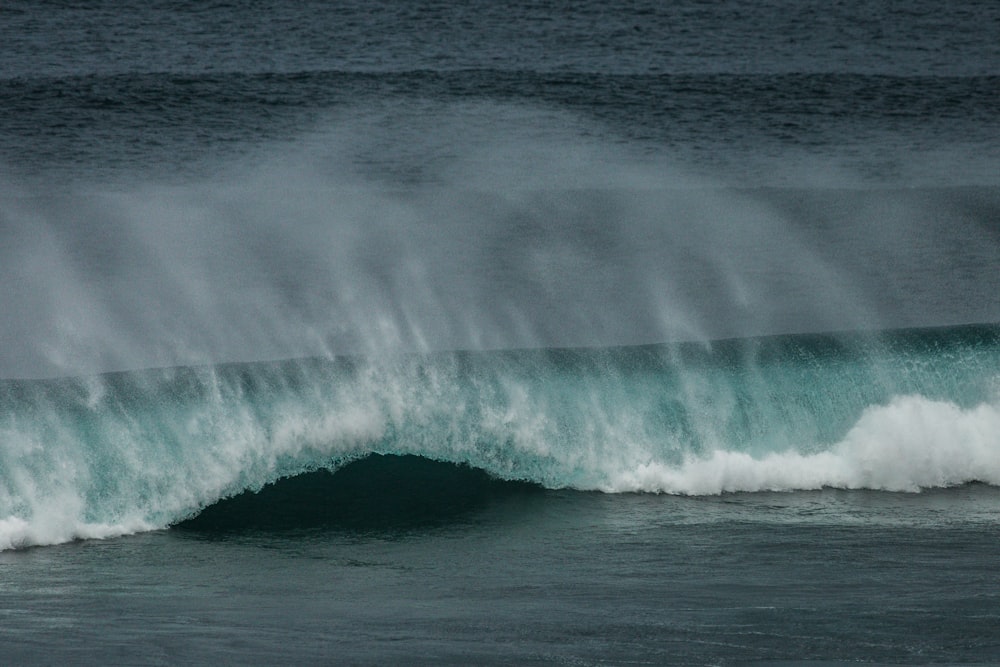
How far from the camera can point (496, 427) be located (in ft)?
47.4

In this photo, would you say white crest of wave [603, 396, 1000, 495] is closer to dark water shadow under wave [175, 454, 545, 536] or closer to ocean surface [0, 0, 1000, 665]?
ocean surface [0, 0, 1000, 665]

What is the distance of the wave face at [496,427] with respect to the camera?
13.2 m

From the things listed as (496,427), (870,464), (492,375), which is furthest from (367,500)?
(870,464)

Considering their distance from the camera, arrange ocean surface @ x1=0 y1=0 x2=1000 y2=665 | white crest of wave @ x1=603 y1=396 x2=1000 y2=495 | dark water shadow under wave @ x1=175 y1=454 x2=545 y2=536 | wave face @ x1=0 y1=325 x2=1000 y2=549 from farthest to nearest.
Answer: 1. white crest of wave @ x1=603 y1=396 x2=1000 y2=495
2. wave face @ x1=0 y1=325 x2=1000 y2=549
3. dark water shadow under wave @ x1=175 y1=454 x2=545 y2=536
4. ocean surface @ x1=0 y1=0 x2=1000 y2=665

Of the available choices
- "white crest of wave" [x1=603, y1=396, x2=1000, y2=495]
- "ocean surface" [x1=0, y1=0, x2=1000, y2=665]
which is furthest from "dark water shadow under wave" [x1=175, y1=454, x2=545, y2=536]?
"white crest of wave" [x1=603, y1=396, x2=1000, y2=495]

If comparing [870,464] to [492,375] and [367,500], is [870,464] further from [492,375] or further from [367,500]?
[367,500]

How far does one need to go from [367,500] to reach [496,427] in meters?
1.64

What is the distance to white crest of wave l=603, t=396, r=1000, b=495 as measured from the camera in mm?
13984

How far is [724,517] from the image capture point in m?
12.9

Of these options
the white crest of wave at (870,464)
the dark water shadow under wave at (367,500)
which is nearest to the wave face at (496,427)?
the white crest of wave at (870,464)

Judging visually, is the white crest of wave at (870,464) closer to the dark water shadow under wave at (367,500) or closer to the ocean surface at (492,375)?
the ocean surface at (492,375)

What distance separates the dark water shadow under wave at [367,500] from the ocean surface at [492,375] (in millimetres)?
47

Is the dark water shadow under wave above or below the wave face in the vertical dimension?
below

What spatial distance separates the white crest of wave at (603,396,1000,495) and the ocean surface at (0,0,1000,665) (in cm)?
4
